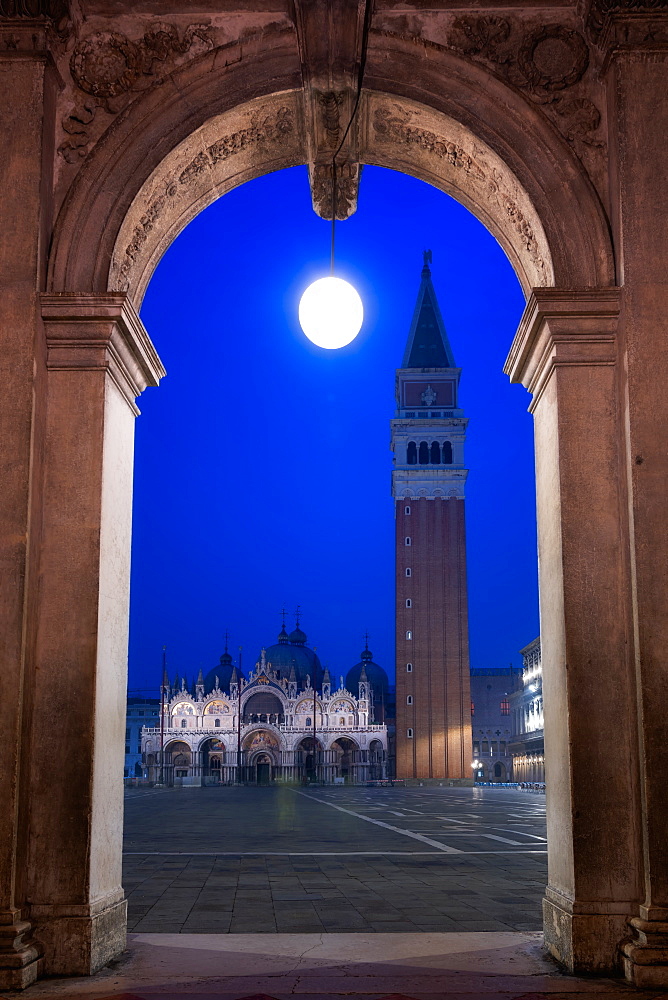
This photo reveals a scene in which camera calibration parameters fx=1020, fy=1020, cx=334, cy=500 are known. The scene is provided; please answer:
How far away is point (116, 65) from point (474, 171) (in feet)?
7.82

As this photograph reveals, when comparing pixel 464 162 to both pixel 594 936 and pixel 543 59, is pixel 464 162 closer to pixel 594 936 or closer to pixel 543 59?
pixel 543 59

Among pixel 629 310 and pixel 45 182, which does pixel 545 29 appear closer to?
pixel 629 310

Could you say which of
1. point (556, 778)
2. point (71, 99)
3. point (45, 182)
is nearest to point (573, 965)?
point (556, 778)

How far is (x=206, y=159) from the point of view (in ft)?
22.4

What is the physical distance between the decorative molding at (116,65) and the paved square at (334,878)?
17.3ft

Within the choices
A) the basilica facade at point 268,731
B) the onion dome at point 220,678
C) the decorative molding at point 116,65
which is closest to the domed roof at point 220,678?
the onion dome at point 220,678

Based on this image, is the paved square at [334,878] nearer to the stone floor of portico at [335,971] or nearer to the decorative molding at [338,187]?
the stone floor of portico at [335,971]

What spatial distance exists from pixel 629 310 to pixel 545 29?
1.92 m

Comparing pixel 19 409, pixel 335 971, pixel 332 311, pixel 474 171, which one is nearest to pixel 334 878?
pixel 335 971

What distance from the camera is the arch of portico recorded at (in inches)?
212

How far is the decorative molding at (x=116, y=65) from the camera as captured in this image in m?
6.19

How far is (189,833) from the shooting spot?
1803 cm

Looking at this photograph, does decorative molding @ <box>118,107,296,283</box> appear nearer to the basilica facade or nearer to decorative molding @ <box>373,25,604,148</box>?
decorative molding @ <box>373,25,604,148</box>

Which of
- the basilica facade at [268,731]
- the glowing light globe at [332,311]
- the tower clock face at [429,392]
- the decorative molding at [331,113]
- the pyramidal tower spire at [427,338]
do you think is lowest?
the basilica facade at [268,731]
